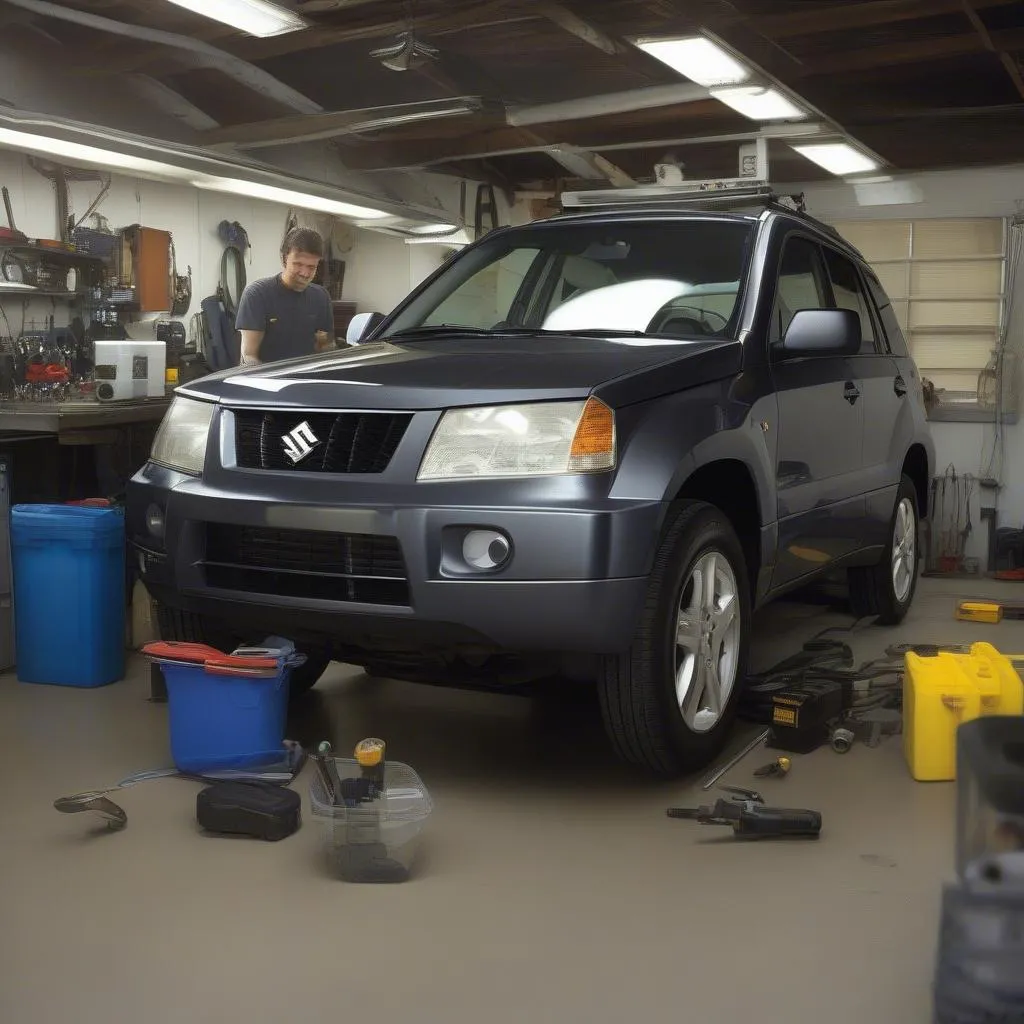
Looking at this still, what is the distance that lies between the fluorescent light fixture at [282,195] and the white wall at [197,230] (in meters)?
0.41

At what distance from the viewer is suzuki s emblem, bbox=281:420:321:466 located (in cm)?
327

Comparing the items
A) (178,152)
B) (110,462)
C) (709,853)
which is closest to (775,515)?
(709,853)

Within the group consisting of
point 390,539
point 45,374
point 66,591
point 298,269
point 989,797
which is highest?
point 298,269

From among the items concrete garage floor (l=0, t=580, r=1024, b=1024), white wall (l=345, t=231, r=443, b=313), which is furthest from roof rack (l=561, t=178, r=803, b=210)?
white wall (l=345, t=231, r=443, b=313)

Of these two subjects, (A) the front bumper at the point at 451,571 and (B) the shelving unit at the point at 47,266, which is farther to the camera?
(B) the shelving unit at the point at 47,266

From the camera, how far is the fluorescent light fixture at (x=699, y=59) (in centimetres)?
562

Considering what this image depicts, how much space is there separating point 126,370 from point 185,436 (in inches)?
94.3

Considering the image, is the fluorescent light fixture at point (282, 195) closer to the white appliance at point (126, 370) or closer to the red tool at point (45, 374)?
the red tool at point (45, 374)

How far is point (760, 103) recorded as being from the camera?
6641 millimetres

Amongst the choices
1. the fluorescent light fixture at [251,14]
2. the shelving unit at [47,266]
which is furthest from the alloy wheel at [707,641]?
the shelving unit at [47,266]

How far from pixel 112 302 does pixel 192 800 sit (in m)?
4.71

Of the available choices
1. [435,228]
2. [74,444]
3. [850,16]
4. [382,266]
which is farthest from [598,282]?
[382,266]

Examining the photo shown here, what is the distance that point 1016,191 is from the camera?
314 inches

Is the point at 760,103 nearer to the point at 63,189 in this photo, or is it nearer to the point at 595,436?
the point at 63,189
